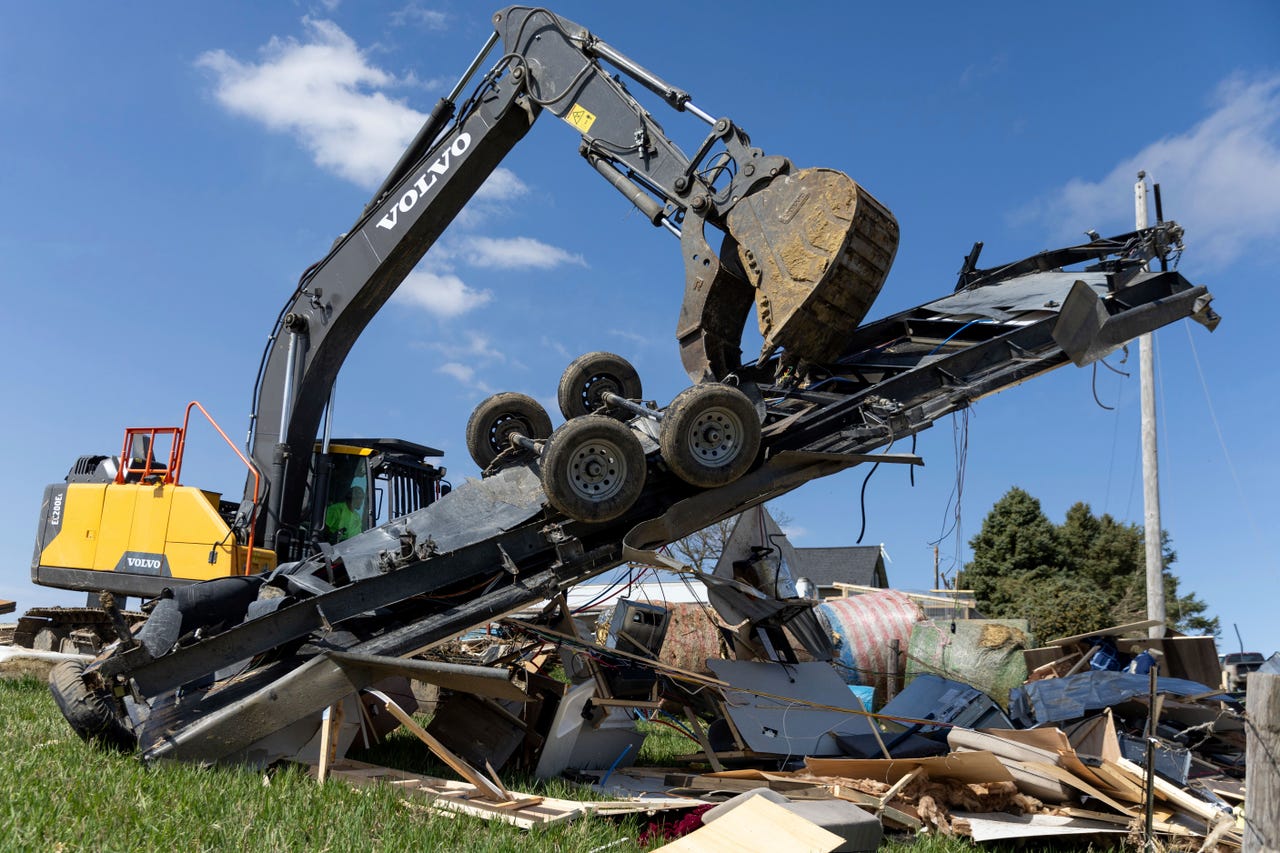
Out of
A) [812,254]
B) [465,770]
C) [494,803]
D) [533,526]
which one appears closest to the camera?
[494,803]

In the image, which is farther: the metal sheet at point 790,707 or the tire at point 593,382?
the tire at point 593,382

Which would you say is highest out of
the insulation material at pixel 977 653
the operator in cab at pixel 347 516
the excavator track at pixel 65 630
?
the operator in cab at pixel 347 516

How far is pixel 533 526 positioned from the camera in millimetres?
7496

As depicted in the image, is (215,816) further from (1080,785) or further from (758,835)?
(1080,785)

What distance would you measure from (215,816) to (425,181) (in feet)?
25.4

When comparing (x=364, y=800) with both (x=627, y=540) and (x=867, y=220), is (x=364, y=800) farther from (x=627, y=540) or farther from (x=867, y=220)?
(x=867, y=220)

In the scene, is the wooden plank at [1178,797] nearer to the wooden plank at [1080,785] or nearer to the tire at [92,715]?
the wooden plank at [1080,785]

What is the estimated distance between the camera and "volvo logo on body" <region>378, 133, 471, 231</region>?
1073 centimetres

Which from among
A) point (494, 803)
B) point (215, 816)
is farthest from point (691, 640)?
point (215, 816)

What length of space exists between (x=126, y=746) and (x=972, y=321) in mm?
7259

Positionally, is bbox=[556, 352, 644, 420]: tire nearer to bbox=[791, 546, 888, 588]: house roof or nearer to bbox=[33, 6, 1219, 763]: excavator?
bbox=[33, 6, 1219, 763]: excavator

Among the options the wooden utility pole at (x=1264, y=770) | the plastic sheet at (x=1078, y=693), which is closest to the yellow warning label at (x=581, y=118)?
the plastic sheet at (x=1078, y=693)

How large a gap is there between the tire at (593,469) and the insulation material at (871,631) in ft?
20.8

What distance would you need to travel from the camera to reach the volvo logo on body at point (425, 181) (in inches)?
422
